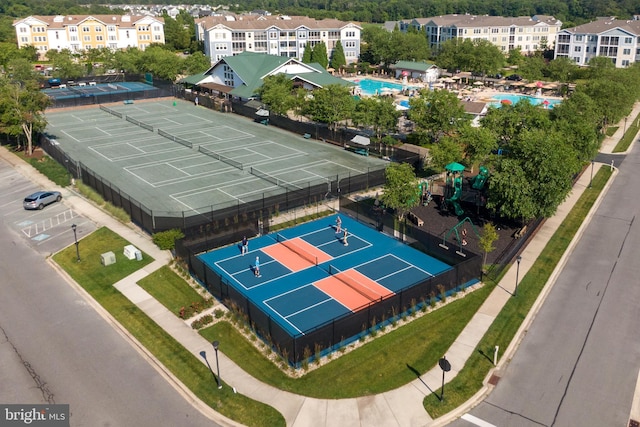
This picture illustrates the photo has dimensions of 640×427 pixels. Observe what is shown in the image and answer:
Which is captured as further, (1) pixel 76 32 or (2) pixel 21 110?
(1) pixel 76 32

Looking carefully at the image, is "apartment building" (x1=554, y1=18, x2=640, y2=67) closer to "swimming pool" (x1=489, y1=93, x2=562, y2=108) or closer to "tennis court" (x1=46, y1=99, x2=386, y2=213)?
"swimming pool" (x1=489, y1=93, x2=562, y2=108)

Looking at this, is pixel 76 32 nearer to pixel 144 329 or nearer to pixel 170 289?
pixel 170 289

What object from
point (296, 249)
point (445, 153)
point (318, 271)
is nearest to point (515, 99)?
point (445, 153)

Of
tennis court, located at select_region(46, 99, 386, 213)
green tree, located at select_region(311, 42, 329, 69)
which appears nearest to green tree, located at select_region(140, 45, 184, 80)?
tennis court, located at select_region(46, 99, 386, 213)

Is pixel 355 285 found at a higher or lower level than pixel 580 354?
higher


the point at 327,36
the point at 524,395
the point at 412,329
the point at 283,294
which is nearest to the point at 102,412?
the point at 283,294

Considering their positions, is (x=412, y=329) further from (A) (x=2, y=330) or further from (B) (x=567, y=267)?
(A) (x=2, y=330)

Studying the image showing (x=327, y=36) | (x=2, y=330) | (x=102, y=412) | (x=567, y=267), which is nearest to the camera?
(x=102, y=412)
